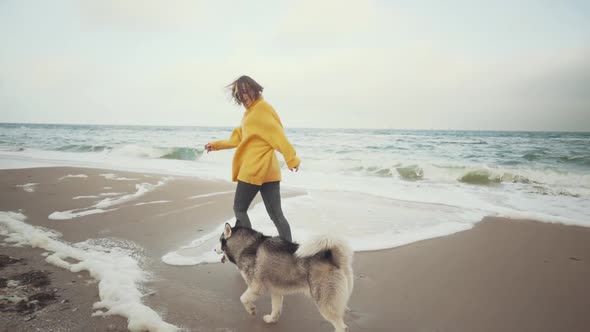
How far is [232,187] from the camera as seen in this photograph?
866 centimetres

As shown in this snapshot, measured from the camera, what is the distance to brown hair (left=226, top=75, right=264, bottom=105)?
3.24 metres

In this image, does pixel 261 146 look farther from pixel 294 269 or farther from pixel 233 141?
pixel 294 269

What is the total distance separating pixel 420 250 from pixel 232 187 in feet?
18.4

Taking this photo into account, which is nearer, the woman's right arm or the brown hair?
the brown hair

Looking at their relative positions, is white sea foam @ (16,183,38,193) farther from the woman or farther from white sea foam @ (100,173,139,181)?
the woman

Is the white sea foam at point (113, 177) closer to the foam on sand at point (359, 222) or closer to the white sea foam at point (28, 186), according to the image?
the white sea foam at point (28, 186)

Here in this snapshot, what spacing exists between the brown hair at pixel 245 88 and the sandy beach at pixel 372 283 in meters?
2.11

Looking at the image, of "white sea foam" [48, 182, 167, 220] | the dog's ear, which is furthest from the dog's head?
"white sea foam" [48, 182, 167, 220]

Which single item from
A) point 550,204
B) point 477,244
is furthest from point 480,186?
point 477,244

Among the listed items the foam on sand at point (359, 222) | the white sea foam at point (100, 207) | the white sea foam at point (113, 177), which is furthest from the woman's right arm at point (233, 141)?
the white sea foam at point (113, 177)

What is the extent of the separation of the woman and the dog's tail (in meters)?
1.09

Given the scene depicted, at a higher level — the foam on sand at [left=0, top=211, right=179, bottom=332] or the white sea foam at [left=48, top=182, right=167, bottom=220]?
the white sea foam at [left=48, top=182, right=167, bottom=220]

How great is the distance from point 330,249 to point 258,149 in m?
1.42

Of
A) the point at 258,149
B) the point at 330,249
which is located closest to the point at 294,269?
the point at 330,249
